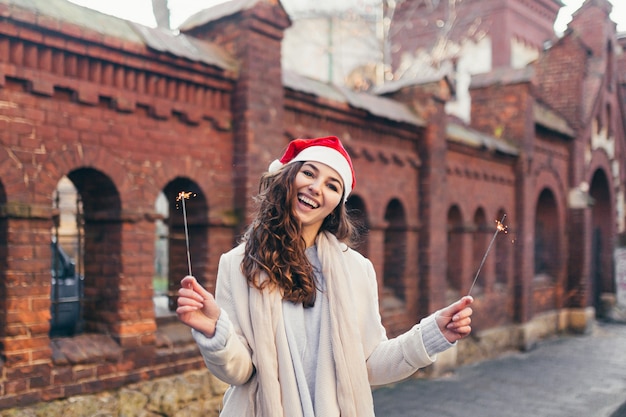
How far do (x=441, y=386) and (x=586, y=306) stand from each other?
23.8 ft

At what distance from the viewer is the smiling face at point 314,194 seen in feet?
8.18

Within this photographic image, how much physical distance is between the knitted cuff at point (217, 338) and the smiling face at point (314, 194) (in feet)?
1.78

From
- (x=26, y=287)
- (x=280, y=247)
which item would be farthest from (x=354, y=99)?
(x=280, y=247)

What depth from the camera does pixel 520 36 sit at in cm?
2227

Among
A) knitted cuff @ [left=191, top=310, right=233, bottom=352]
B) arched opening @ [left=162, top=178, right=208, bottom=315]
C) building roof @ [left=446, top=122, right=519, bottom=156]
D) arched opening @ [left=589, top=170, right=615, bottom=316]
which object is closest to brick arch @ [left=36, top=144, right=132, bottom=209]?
arched opening @ [left=162, top=178, right=208, bottom=315]

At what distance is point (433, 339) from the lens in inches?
94.9

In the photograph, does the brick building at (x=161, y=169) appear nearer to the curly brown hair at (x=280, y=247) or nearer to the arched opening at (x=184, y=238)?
the arched opening at (x=184, y=238)

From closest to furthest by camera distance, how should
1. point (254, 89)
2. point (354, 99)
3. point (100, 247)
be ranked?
point (100, 247)
point (254, 89)
point (354, 99)

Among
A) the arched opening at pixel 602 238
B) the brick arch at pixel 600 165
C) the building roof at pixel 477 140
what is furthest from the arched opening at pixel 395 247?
the arched opening at pixel 602 238

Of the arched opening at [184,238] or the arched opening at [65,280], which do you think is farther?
the arched opening at [184,238]

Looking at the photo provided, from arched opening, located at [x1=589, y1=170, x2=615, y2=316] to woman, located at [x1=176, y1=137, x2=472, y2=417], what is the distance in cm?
1642

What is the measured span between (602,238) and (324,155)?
675 inches

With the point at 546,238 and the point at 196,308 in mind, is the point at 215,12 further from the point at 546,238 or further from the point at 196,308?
the point at 546,238

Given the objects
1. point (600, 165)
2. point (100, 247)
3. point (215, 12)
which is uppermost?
point (215, 12)
